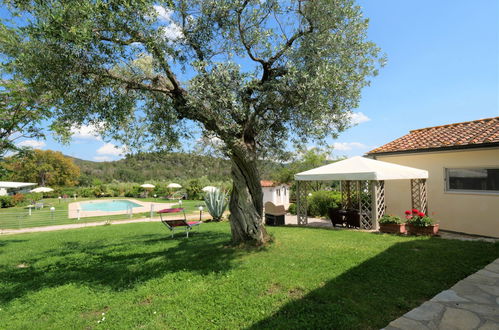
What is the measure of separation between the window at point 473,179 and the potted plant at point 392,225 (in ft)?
9.61

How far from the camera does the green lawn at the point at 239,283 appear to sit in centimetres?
379

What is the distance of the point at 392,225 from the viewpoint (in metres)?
9.08

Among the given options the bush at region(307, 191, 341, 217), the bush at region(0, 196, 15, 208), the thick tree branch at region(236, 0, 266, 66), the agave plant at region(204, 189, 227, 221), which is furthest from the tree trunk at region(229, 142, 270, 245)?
the bush at region(0, 196, 15, 208)

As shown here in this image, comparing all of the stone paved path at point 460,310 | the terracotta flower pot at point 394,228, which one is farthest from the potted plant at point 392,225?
the stone paved path at point 460,310

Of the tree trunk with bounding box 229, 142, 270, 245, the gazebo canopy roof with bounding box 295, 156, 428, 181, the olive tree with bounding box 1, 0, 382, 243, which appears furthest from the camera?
the gazebo canopy roof with bounding box 295, 156, 428, 181

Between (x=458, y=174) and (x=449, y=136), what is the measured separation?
1.73 m

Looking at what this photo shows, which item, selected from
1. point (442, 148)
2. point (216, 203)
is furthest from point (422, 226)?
point (216, 203)

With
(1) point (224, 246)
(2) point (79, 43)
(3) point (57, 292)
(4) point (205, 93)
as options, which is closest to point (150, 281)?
(3) point (57, 292)

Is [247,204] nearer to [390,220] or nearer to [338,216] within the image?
[390,220]

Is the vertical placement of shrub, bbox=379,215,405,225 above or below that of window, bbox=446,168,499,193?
below

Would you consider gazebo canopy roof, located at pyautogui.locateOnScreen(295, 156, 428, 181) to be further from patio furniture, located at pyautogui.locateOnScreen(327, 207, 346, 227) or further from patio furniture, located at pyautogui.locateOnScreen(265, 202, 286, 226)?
patio furniture, located at pyautogui.locateOnScreen(265, 202, 286, 226)

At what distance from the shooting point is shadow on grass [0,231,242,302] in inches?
223

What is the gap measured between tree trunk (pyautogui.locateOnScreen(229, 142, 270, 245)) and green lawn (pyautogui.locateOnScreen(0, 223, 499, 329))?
1.75 feet

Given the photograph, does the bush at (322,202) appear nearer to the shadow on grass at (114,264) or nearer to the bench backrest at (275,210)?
the bench backrest at (275,210)
